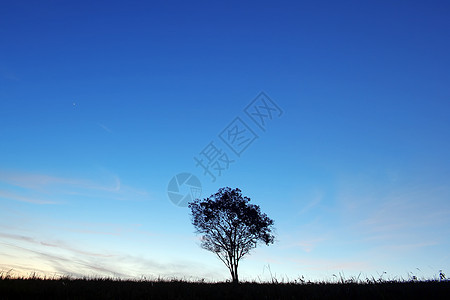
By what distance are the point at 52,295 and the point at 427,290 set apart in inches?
588

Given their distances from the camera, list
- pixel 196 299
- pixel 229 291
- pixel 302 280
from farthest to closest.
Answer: pixel 302 280 → pixel 229 291 → pixel 196 299

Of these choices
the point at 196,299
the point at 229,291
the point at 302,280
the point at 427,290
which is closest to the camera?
the point at 196,299

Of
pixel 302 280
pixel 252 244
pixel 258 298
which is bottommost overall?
pixel 258 298

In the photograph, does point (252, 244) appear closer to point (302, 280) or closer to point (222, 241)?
point (222, 241)

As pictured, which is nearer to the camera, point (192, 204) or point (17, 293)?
point (17, 293)

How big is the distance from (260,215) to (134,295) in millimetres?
35108

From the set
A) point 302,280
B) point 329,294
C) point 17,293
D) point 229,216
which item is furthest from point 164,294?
point 229,216

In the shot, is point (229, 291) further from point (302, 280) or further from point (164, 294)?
point (302, 280)

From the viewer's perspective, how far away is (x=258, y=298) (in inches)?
457

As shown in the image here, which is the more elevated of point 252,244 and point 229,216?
point 229,216

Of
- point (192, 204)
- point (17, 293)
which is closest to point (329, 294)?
point (17, 293)

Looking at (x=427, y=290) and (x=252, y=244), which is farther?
(x=252, y=244)

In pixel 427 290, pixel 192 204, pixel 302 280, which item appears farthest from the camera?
pixel 192 204

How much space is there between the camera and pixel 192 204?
48.3 metres
